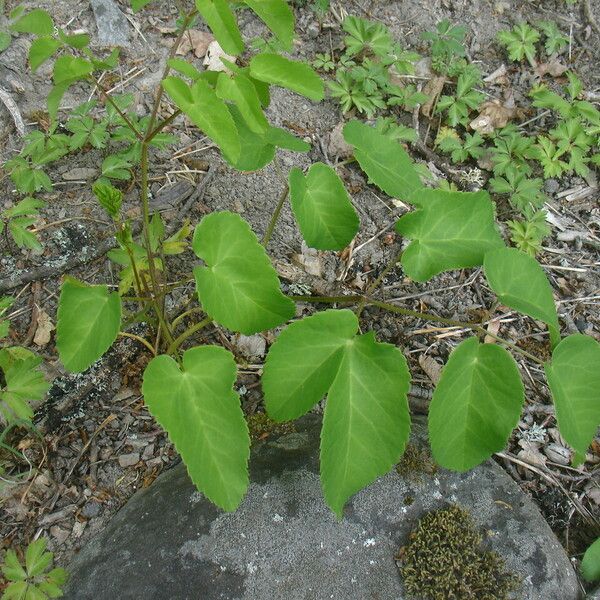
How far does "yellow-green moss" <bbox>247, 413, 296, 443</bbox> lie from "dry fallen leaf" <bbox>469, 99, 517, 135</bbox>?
1.77 m

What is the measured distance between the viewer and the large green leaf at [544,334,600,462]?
146cm

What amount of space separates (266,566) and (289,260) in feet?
3.75

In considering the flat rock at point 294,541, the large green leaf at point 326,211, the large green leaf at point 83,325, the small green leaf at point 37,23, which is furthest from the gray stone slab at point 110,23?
the flat rock at point 294,541

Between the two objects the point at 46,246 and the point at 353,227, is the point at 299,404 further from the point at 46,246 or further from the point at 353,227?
the point at 46,246

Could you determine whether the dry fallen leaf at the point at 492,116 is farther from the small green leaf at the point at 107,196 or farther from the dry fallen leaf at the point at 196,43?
the small green leaf at the point at 107,196

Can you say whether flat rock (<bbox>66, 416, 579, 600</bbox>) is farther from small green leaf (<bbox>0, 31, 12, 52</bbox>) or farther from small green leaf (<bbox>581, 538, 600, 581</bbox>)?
small green leaf (<bbox>0, 31, 12, 52</bbox>)

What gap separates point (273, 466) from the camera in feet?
5.67

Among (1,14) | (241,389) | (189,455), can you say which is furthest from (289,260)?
(1,14)

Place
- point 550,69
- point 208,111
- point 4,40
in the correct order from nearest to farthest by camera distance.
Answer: point 208,111 < point 4,40 < point 550,69

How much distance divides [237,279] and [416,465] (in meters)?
0.76

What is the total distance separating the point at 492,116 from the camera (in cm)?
292

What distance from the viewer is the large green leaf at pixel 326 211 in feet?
5.48

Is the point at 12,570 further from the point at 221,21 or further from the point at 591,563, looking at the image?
the point at 591,563

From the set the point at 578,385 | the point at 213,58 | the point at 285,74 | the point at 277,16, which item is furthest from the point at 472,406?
the point at 213,58
